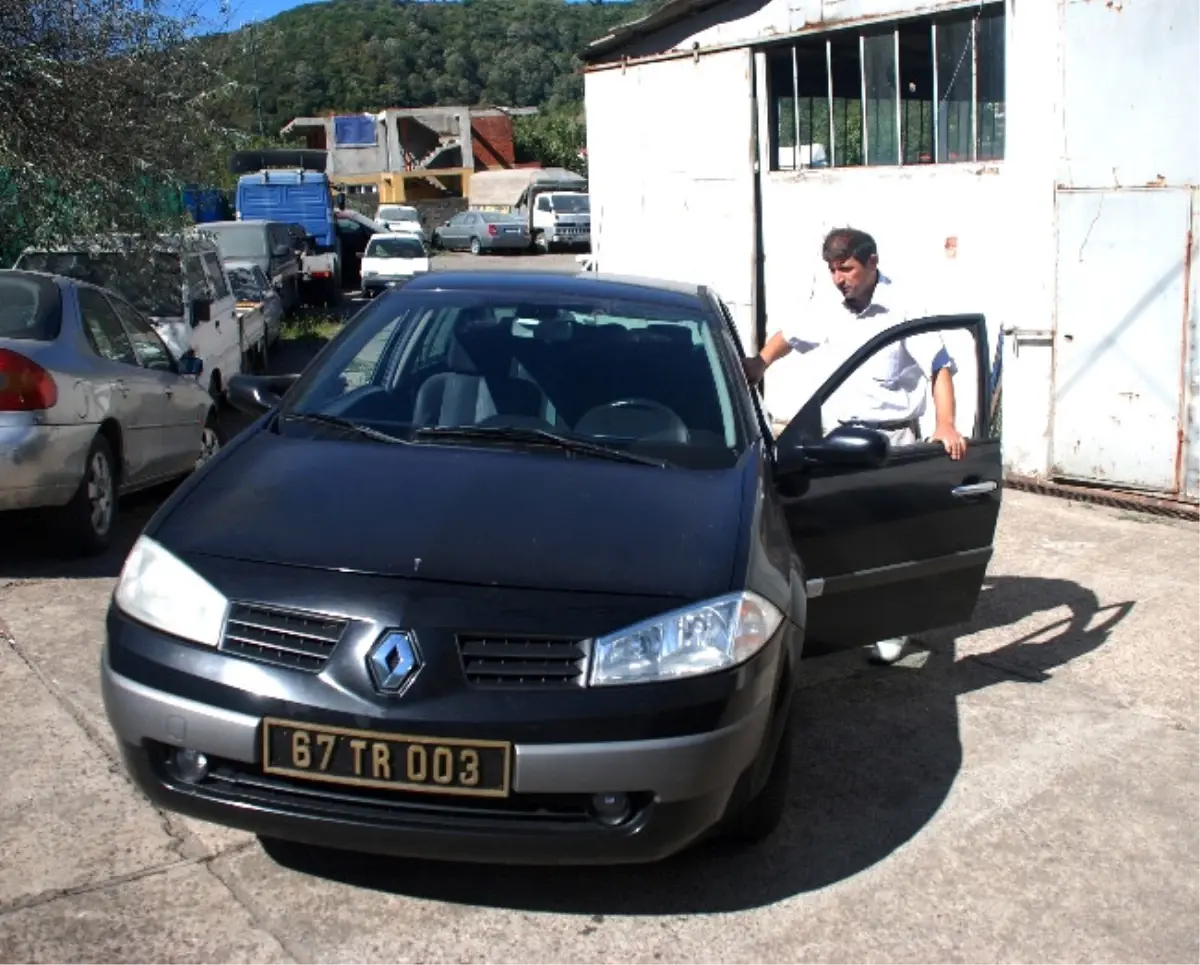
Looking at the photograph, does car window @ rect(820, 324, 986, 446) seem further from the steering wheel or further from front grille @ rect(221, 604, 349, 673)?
front grille @ rect(221, 604, 349, 673)

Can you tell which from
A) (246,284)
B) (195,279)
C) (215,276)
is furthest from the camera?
(246,284)

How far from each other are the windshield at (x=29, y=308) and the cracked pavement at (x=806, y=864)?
1668 mm

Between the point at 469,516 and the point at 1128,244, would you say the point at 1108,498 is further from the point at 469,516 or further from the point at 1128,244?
the point at 469,516

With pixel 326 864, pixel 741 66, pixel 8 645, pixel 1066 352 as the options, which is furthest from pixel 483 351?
pixel 741 66

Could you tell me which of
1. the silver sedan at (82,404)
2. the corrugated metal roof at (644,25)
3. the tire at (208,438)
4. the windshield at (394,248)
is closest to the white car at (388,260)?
the windshield at (394,248)

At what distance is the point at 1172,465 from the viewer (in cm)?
820

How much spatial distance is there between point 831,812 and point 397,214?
126 ft

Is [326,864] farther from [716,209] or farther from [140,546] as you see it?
[716,209]

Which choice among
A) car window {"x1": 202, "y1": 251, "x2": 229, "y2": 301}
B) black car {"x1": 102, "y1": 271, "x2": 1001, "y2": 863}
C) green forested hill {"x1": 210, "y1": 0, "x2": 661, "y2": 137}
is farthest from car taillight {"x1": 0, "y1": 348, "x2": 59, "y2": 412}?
green forested hill {"x1": 210, "y1": 0, "x2": 661, "y2": 137}

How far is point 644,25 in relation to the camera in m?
11.1

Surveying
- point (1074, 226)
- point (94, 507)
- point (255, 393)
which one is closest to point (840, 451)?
point (255, 393)

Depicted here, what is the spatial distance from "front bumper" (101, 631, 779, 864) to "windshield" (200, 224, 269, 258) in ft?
55.8

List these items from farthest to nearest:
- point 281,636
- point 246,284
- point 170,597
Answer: point 246,284, point 170,597, point 281,636

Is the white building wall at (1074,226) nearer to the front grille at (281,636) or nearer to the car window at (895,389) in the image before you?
the car window at (895,389)
